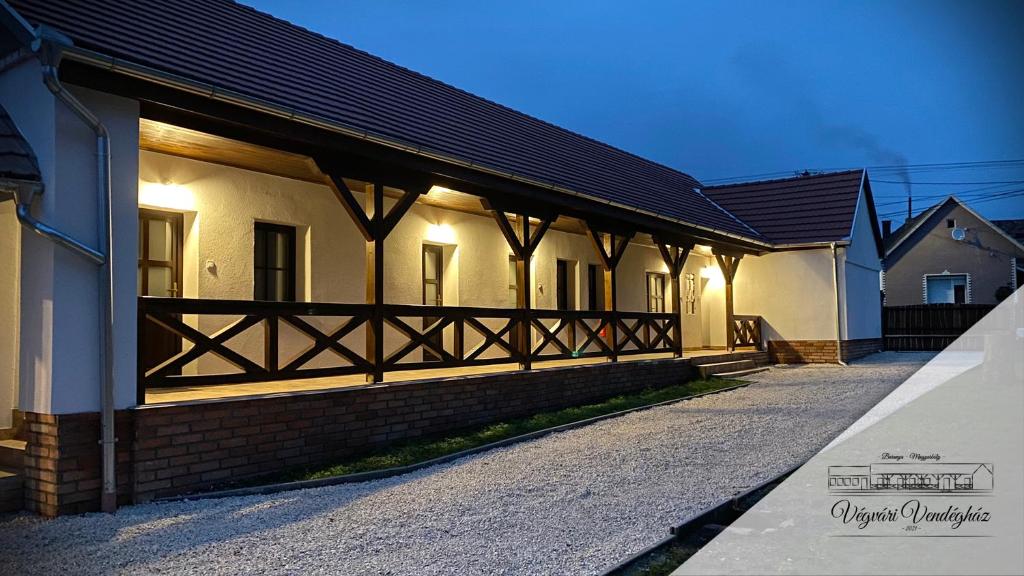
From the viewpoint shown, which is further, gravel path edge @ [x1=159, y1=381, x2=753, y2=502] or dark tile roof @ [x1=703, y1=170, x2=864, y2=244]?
dark tile roof @ [x1=703, y1=170, x2=864, y2=244]

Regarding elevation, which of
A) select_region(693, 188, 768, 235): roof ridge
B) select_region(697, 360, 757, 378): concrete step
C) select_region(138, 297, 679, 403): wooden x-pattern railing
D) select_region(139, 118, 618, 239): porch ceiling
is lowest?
select_region(697, 360, 757, 378): concrete step

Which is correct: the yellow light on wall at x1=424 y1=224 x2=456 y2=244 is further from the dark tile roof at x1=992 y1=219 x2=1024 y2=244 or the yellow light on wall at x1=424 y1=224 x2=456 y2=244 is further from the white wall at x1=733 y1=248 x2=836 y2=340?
the dark tile roof at x1=992 y1=219 x2=1024 y2=244

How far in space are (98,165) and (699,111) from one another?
16825cm

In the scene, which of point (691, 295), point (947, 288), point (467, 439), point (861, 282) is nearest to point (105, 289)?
point (467, 439)

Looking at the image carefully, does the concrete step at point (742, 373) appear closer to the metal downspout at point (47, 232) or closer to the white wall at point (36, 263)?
the metal downspout at point (47, 232)

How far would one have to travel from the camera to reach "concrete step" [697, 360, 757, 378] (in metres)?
15.0

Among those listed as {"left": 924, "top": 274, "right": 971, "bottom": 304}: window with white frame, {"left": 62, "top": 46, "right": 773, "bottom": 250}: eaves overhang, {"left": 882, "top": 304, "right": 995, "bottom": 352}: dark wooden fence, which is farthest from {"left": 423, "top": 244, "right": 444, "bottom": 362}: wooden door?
{"left": 924, "top": 274, "right": 971, "bottom": 304}: window with white frame

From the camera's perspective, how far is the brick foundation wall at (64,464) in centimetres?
557

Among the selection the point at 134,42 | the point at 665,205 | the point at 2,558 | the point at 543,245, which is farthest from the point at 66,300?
the point at 665,205

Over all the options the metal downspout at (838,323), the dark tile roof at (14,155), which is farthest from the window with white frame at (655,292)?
the dark tile roof at (14,155)

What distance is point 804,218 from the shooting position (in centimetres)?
2028

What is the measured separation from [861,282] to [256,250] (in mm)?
17890

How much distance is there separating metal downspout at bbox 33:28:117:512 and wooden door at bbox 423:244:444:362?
604 centimetres

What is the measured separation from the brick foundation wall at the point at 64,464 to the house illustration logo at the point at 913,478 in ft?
18.8
